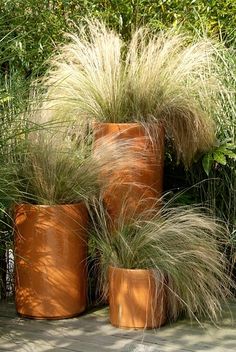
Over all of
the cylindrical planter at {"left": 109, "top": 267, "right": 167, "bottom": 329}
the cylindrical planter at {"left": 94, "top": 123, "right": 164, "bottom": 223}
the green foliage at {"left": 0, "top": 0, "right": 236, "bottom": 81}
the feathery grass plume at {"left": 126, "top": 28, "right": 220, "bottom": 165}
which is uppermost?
the green foliage at {"left": 0, "top": 0, "right": 236, "bottom": 81}

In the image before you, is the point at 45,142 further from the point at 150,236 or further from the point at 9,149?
the point at 150,236

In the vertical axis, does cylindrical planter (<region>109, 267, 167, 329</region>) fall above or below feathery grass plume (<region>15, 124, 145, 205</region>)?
below

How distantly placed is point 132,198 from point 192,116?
63 cm

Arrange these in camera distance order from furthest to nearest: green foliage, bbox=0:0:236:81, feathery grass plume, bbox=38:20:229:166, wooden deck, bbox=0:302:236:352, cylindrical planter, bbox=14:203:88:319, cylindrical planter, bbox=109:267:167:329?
green foliage, bbox=0:0:236:81 → feathery grass plume, bbox=38:20:229:166 → cylindrical planter, bbox=14:203:88:319 → cylindrical planter, bbox=109:267:167:329 → wooden deck, bbox=0:302:236:352

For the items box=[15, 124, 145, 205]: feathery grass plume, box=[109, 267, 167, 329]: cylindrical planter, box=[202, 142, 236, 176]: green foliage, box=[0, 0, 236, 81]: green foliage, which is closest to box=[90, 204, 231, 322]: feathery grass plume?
box=[109, 267, 167, 329]: cylindrical planter

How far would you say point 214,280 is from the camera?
4086 millimetres

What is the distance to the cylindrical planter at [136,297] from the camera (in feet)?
13.0

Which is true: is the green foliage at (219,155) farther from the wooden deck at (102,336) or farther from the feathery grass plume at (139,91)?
the wooden deck at (102,336)

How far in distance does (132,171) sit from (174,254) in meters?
0.55

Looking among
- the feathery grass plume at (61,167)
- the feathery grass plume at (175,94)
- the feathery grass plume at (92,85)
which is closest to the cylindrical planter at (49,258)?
the feathery grass plume at (61,167)

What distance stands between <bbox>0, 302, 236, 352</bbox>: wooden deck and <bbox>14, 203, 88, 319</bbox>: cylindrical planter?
0.10m

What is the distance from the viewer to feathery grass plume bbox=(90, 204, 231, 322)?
400 centimetres

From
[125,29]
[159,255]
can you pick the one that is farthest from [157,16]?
[159,255]

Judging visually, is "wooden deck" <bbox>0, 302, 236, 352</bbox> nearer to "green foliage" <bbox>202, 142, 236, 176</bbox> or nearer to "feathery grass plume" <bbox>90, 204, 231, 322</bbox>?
"feathery grass plume" <bbox>90, 204, 231, 322</bbox>
